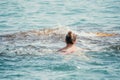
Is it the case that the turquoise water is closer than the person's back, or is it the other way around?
the turquoise water

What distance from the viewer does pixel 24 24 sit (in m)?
16.8

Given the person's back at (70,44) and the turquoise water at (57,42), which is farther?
the person's back at (70,44)

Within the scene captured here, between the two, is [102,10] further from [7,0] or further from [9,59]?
[9,59]

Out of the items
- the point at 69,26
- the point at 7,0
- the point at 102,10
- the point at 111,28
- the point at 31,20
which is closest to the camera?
the point at 111,28

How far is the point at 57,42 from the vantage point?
12508 mm

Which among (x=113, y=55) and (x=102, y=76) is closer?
(x=102, y=76)

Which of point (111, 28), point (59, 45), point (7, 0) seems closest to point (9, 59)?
point (59, 45)

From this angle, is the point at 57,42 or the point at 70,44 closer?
the point at 70,44

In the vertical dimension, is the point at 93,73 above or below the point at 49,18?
below

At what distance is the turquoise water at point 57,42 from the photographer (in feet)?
31.1

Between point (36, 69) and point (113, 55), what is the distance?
2.44 meters

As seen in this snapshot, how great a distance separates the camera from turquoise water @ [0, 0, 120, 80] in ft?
31.1

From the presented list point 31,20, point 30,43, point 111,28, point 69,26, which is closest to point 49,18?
point 31,20

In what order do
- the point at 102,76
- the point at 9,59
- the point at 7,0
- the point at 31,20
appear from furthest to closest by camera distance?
the point at 7,0
the point at 31,20
the point at 9,59
the point at 102,76
